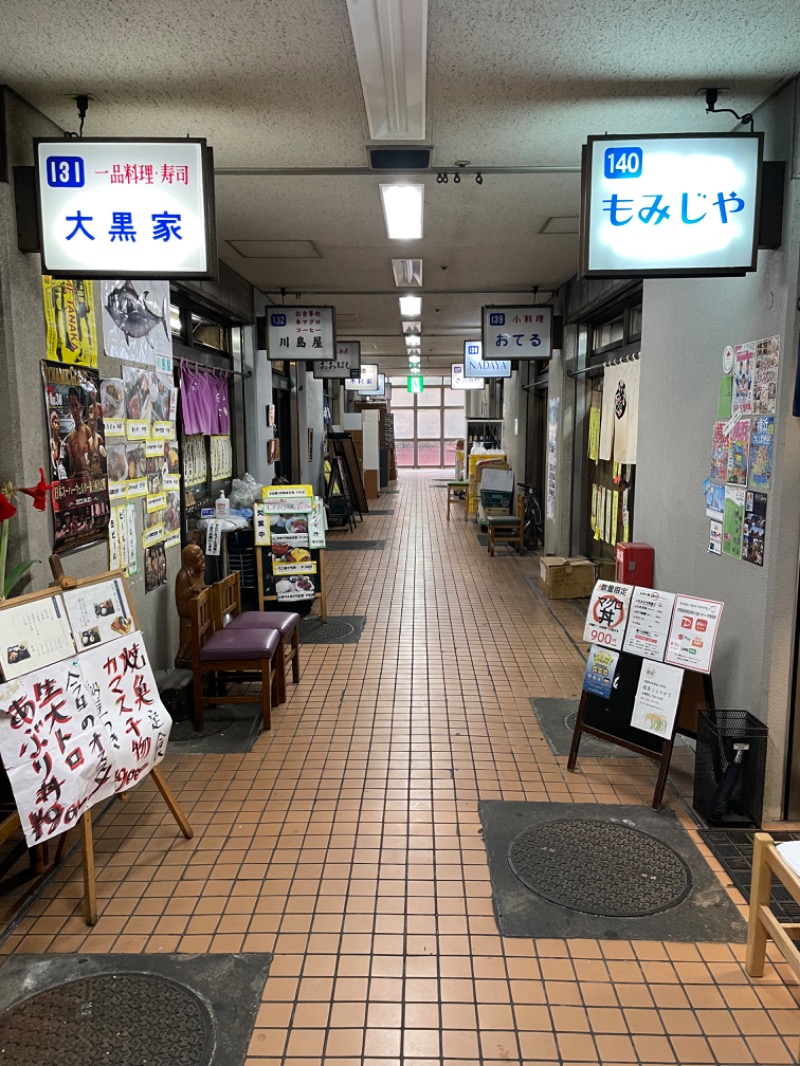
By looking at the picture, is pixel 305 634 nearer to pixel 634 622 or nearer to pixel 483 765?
pixel 483 765

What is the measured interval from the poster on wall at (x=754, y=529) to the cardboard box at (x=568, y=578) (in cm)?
434

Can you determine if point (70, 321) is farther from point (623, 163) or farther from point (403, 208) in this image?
point (623, 163)

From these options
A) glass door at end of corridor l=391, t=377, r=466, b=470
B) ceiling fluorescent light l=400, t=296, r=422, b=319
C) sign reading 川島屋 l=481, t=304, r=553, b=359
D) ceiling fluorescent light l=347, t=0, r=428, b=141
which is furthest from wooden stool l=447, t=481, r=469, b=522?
glass door at end of corridor l=391, t=377, r=466, b=470

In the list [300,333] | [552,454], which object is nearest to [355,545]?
[552,454]

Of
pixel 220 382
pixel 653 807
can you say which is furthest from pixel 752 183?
pixel 220 382

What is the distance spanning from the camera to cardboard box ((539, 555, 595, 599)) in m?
8.02

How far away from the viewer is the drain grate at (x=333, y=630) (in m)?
6.55

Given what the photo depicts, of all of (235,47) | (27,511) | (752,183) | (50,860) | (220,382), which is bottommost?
(50,860)

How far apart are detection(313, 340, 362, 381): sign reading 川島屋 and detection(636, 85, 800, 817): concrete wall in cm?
642

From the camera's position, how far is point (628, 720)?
3.95m

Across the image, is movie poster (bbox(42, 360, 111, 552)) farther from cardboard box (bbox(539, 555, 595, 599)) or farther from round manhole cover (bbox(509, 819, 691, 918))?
cardboard box (bbox(539, 555, 595, 599))

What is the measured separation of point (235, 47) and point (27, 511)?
220 cm

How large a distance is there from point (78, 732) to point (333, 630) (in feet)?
12.9

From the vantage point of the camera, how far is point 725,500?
3857 millimetres
